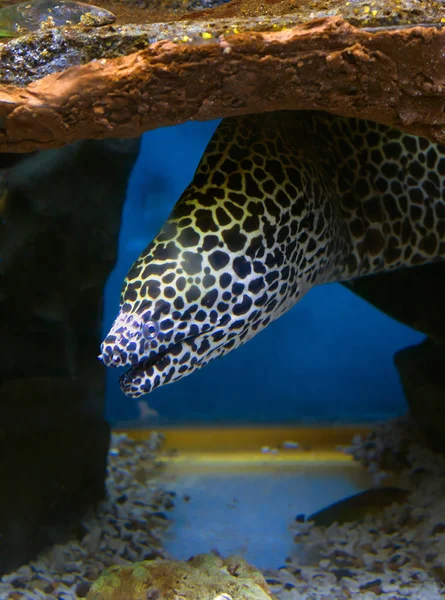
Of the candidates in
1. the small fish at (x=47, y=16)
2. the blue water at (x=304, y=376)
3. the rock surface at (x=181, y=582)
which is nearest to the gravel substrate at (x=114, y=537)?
the blue water at (x=304, y=376)

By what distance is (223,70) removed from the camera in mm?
1683

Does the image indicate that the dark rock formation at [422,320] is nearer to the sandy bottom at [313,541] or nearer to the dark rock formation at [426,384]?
the dark rock formation at [426,384]

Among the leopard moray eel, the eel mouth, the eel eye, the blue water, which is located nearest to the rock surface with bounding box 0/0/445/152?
the leopard moray eel

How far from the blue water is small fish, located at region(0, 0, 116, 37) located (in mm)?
2201

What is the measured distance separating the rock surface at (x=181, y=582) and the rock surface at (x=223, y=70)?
4.79 feet

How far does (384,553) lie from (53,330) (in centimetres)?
189

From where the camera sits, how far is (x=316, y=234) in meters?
2.44

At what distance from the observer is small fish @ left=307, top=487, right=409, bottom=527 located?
313 cm

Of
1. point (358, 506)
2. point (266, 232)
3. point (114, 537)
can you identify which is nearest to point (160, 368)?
point (266, 232)

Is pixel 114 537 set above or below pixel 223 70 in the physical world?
below

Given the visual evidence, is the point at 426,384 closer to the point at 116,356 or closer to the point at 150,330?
the point at 150,330

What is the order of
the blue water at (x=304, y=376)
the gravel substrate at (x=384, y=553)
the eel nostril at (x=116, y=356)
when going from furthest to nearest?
1. the blue water at (x=304, y=376)
2. the gravel substrate at (x=384, y=553)
3. the eel nostril at (x=116, y=356)

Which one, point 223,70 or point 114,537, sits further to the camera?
point 114,537

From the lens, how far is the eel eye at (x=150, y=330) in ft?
6.52
